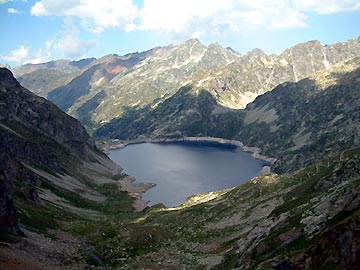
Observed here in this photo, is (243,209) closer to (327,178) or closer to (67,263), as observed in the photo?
(327,178)

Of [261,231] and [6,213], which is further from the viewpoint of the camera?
[6,213]

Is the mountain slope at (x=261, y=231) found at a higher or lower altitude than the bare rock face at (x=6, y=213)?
lower

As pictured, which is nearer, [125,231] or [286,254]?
[286,254]

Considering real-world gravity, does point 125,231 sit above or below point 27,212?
below

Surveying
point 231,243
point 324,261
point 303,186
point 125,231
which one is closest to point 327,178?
point 303,186

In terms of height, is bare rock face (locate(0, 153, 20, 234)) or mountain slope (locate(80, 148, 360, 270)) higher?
bare rock face (locate(0, 153, 20, 234))

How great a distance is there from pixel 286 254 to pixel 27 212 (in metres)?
77.8

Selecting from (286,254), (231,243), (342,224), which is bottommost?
(231,243)

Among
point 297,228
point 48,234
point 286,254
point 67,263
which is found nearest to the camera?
point 286,254

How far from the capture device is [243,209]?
126 meters

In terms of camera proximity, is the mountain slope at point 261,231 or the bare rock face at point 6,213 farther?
the bare rock face at point 6,213

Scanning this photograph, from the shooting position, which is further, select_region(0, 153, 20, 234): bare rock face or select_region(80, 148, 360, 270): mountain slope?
select_region(0, 153, 20, 234): bare rock face

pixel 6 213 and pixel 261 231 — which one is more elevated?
pixel 6 213

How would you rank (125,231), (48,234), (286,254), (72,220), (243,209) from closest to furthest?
(286,254), (48,234), (125,231), (243,209), (72,220)
